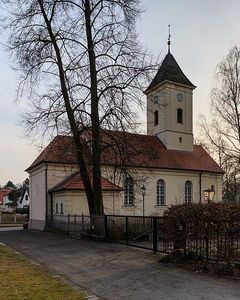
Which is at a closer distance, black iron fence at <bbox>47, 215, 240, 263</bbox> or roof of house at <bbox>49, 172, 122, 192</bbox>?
black iron fence at <bbox>47, 215, 240, 263</bbox>

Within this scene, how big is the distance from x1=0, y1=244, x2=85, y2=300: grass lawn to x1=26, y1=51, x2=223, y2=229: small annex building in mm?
13106

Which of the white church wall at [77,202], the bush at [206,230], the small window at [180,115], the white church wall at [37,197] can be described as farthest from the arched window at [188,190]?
the bush at [206,230]

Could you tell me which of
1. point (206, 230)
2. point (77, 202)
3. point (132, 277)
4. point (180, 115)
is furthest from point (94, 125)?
point (180, 115)

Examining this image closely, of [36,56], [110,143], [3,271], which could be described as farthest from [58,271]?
[36,56]

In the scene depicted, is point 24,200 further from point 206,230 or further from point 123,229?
point 206,230

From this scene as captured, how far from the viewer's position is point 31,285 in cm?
993

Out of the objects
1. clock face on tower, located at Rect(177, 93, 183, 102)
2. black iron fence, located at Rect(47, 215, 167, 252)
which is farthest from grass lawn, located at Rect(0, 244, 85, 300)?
clock face on tower, located at Rect(177, 93, 183, 102)

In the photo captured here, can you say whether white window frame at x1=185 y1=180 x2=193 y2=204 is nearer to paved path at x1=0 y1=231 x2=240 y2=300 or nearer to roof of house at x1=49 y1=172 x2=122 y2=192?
roof of house at x1=49 y1=172 x2=122 y2=192

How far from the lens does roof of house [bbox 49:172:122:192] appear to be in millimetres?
36094

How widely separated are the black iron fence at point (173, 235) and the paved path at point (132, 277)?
0.71 metres

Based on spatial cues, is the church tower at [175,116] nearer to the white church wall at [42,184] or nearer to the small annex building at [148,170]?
the small annex building at [148,170]

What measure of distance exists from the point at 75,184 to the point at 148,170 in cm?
958

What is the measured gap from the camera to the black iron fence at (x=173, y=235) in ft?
37.2

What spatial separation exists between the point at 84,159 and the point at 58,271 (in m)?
14.5
